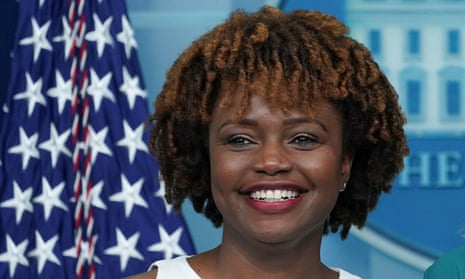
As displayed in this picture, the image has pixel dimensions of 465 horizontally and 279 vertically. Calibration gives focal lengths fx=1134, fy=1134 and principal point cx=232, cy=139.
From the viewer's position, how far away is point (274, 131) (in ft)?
8.67

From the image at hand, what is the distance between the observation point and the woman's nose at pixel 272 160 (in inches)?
102

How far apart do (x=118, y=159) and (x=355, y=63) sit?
1574 mm

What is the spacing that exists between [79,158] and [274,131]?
1619 mm

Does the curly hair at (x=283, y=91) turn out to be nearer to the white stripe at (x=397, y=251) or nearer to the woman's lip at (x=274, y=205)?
the woman's lip at (x=274, y=205)

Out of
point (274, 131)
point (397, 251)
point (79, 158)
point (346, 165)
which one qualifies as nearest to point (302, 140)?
point (274, 131)

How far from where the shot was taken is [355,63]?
9.04 feet

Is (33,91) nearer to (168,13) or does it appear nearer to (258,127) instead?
(168,13)

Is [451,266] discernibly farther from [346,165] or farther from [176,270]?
[176,270]

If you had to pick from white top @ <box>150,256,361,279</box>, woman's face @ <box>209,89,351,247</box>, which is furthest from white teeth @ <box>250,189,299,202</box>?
white top @ <box>150,256,361,279</box>

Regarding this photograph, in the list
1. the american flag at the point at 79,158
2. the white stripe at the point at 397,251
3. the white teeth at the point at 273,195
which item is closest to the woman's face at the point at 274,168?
the white teeth at the point at 273,195

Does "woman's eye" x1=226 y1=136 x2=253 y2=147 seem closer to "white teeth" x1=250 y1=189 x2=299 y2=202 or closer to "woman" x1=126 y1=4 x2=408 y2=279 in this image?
"woman" x1=126 y1=4 x2=408 y2=279

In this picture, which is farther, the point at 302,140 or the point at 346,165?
the point at 346,165

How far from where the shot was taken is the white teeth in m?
2.64

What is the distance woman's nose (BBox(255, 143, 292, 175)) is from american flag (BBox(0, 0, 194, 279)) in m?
1.53
